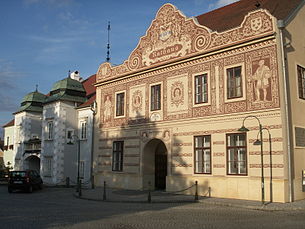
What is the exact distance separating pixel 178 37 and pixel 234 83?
5.03 meters

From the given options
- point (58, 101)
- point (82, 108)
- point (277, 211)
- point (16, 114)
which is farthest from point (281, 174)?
point (16, 114)

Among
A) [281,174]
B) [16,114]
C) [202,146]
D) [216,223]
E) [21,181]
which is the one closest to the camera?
[216,223]

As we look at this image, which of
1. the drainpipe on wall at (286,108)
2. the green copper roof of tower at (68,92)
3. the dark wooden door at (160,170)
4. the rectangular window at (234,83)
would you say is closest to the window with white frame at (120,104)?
the dark wooden door at (160,170)

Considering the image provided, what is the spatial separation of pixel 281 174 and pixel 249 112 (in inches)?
133

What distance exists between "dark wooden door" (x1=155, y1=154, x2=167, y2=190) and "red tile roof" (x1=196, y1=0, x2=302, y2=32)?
897 cm

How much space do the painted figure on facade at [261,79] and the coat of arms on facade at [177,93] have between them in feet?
15.8

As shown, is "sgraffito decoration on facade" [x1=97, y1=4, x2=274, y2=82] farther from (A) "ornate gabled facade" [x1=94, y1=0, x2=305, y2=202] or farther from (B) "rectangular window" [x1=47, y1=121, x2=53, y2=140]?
(B) "rectangular window" [x1=47, y1=121, x2=53, y2=140]

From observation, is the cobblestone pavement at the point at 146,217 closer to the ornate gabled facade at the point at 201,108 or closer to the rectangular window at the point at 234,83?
the ornate gabled facade at the point at 201,108

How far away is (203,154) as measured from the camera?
19781 millimetres

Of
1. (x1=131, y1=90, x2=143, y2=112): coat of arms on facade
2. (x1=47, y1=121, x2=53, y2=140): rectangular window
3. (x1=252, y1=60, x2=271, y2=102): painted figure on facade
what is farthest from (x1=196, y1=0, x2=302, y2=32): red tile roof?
(x1=47, y1=121, x2=53, y2=140): rectangular window

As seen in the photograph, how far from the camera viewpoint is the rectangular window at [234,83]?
1858 centimetres

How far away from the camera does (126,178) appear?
79.3 ft

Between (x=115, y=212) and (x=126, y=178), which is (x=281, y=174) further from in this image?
(x=126, y=178)

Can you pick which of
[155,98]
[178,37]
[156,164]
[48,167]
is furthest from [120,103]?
[48,167]
